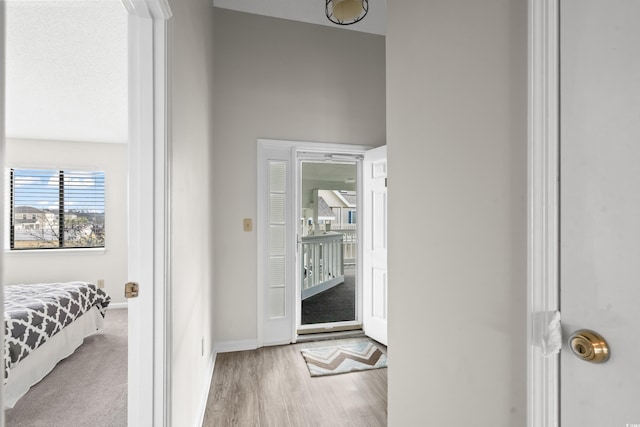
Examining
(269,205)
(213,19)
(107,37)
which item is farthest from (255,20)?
(269,205)

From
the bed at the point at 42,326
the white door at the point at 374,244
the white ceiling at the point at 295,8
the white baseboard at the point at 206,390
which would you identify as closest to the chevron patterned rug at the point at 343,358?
the white door at the point at 374,244

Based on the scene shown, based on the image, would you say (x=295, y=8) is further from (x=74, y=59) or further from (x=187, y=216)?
(x=187, y=216)

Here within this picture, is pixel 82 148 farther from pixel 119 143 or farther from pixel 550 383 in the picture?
pixel 550 383

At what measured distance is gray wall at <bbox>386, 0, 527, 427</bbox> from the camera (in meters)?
0.89

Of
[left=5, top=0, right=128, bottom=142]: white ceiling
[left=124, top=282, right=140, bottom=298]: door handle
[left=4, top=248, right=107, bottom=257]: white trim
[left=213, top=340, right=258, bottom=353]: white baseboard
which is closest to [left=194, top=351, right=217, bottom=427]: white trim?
[left=213, top=340, right=258, bottom=353]: white baseboard

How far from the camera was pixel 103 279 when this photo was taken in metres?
4.68

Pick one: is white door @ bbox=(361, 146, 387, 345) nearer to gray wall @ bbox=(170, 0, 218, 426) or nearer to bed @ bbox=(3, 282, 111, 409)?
gray wall @ bbox=(170, 0, 218, 426)

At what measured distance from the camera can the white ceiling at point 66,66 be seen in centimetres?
208

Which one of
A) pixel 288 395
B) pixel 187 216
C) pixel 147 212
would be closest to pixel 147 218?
pixel 147 212

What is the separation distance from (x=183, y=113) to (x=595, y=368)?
67.3 inches

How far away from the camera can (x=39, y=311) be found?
2658mm

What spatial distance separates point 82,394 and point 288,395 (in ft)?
5.22

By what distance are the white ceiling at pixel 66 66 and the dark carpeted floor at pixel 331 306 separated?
328 cm

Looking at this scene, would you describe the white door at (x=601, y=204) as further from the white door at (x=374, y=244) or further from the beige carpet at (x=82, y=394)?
the beige carpet at (x=82, y=394)
